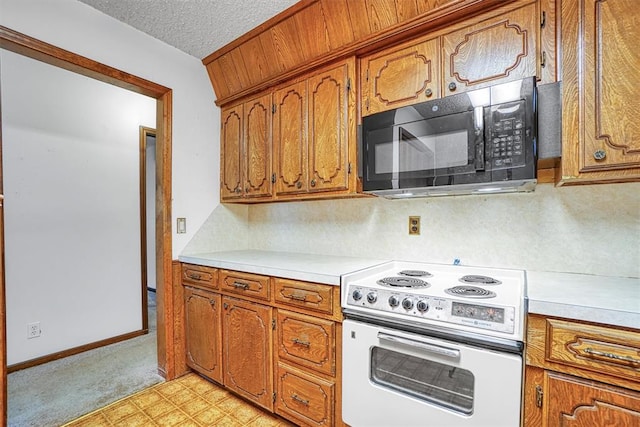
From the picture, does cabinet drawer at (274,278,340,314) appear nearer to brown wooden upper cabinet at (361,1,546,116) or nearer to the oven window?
the oven window

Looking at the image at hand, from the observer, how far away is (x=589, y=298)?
41.9 inches

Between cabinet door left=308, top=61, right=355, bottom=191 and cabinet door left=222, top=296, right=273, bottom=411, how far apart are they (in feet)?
2.86

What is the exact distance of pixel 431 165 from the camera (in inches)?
57.7

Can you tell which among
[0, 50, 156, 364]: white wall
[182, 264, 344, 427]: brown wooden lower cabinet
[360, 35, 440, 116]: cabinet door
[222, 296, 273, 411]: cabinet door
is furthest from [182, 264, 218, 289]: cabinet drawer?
[360, 35, 440, 116]: cabinet door

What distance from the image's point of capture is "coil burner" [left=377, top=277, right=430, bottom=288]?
54.7 inches

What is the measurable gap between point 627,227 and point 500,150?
74cm

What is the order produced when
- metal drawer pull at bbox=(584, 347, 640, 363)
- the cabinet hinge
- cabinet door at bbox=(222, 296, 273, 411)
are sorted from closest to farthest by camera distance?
metal drawer pull at bbox=(584, 347, 640, 363), the cabinet hinge, cabinet door at bbox=(222, 296, 273, 411)

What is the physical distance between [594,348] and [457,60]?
1288mm

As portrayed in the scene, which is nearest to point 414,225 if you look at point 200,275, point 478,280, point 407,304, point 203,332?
point 478,280

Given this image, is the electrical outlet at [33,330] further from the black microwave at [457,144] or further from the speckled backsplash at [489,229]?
the black microwave at [457,144]

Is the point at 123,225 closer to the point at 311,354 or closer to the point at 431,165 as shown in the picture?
the point at 311,354

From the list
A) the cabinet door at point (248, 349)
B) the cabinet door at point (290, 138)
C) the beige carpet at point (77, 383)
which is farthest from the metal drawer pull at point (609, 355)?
the beige carpet at point (77, 383)

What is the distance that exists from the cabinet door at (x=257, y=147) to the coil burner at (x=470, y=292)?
4.51 ft

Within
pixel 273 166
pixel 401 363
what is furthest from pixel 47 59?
pixel 401 363
